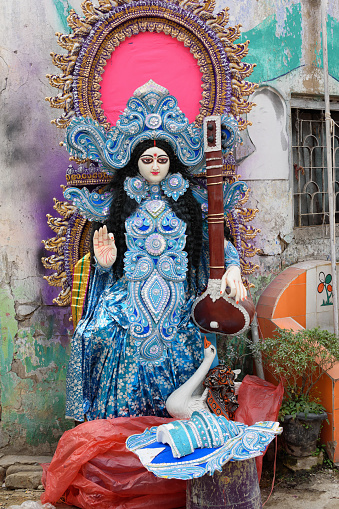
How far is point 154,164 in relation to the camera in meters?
3.26

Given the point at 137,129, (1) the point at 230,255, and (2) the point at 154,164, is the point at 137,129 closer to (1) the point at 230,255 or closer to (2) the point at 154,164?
(2) the point at 154,164

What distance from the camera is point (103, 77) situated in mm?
3525

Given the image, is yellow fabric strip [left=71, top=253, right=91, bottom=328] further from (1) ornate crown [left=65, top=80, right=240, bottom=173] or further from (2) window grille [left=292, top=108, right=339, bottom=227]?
(2) window grille [left=292, top=108, right=339, bottom=227]

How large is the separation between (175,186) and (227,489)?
1.79 meters

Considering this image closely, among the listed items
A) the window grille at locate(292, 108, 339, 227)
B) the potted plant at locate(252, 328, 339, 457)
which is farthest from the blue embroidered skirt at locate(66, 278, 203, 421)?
the window grille at locate(292, 108, 339, 227)

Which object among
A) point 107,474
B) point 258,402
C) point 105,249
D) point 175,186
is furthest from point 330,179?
point 107,474

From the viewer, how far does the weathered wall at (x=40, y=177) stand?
3.95 meters

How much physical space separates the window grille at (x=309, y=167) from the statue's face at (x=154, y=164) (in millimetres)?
1759

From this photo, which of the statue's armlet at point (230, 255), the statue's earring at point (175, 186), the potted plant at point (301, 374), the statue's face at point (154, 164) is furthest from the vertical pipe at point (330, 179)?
the statue's face at point (154, 164)

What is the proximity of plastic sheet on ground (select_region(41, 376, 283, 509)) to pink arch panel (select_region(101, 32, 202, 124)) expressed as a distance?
2043 millimetres

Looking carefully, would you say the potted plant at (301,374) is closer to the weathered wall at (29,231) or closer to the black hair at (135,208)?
the black hair at (135,208)

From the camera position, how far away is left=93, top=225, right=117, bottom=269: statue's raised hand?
3266 mm

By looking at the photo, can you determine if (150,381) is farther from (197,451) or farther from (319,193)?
(319,193)

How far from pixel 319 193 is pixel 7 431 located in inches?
133
